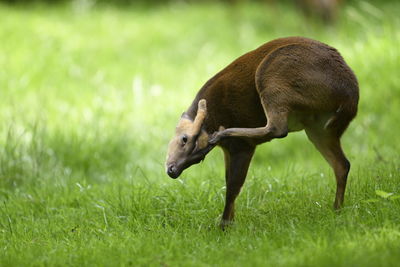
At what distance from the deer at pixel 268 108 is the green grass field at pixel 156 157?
1.40 feet

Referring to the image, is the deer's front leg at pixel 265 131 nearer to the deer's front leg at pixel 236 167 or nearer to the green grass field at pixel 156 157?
the deer's front leg at pixel 236 167

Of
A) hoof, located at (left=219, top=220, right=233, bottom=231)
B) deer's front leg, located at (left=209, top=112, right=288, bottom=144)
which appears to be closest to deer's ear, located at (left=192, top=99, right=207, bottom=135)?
deer's front leg, located at (left=209, top=112, right=288, bottom=144)

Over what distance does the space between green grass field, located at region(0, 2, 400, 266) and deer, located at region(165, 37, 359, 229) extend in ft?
1.40

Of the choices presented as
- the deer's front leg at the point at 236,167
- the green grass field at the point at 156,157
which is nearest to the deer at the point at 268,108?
the deer's front leg at the point at 236,167

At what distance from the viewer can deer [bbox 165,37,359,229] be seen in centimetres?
404

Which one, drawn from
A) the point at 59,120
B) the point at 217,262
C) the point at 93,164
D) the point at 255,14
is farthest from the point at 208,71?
the point at 217,262

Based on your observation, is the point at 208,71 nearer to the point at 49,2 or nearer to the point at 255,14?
the point at 255,14

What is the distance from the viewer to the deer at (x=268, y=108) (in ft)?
13.2

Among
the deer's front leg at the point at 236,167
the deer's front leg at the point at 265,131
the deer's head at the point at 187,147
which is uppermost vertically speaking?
the deer's front leg at the point at 265,131

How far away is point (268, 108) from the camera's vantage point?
4.04m

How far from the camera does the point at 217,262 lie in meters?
3.69

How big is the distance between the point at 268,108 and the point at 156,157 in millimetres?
3291

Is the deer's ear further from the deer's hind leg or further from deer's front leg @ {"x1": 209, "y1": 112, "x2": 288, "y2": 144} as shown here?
the deer's hind leg

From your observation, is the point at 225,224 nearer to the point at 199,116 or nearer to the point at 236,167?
the point at 236,167
